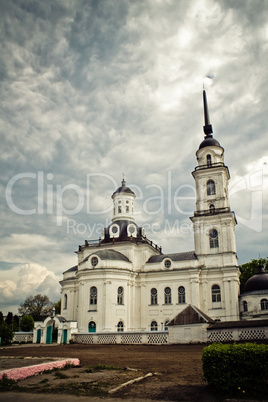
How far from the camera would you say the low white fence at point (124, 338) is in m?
29.4

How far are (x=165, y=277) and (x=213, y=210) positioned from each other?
35.4 ft

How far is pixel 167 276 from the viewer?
44.2m

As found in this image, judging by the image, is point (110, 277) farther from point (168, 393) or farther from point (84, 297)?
point (168, 393)

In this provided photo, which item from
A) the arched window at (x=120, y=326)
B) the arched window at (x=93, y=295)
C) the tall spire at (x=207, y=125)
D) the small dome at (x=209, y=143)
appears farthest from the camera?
the tall spire at (x=207, y=125)

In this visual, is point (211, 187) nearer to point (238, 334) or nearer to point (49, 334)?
point (238, 334)

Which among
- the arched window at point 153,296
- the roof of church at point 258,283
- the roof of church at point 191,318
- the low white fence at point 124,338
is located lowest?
the low white fence at point 124,338

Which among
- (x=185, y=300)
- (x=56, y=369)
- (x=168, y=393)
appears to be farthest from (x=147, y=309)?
(x=168, y=393)

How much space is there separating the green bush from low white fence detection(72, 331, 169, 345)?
21.1 m

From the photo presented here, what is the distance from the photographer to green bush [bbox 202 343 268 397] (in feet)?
27.7

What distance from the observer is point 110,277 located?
138 feet

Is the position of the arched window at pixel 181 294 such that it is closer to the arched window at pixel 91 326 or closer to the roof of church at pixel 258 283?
the roof of church at pixel 258 283

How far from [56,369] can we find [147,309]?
3191 cm

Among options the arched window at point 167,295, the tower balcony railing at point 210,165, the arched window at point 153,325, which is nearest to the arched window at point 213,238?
the arched window at point 167,295

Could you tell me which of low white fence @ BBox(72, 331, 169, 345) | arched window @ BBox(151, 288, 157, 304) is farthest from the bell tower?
low white fence @ BBox(72, 331, 169, 345)
